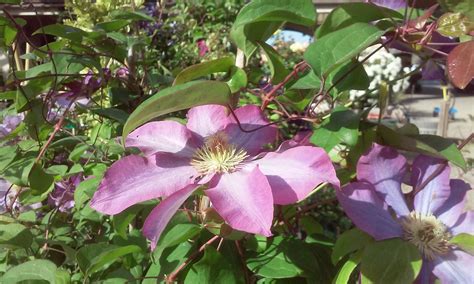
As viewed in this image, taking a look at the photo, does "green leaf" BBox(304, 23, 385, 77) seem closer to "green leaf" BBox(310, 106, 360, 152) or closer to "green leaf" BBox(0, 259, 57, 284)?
"green leaf" BBox(310, 106, 360, 152)

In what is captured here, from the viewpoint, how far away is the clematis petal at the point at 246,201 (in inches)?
13.7

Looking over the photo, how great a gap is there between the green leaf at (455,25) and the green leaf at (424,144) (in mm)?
98

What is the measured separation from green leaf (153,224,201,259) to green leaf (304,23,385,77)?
0.61 feet

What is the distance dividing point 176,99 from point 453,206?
11.9 inches

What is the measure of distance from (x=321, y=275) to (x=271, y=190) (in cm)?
18

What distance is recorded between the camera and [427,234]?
1.49 feet

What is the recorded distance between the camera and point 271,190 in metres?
0.37

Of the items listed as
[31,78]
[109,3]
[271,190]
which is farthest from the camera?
[109,3]

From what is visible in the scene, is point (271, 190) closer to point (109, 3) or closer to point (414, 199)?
point (414, 199)

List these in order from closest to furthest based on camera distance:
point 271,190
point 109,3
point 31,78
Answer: point 271,190 < point 31,78 < point 109,3

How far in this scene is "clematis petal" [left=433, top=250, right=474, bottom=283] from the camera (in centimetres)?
43

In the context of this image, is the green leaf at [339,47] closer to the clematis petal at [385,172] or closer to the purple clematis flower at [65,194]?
the clematis petal at [385,172]

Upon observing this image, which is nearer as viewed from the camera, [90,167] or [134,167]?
[134,167]

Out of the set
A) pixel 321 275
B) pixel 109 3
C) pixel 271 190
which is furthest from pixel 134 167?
pixel 109 3
